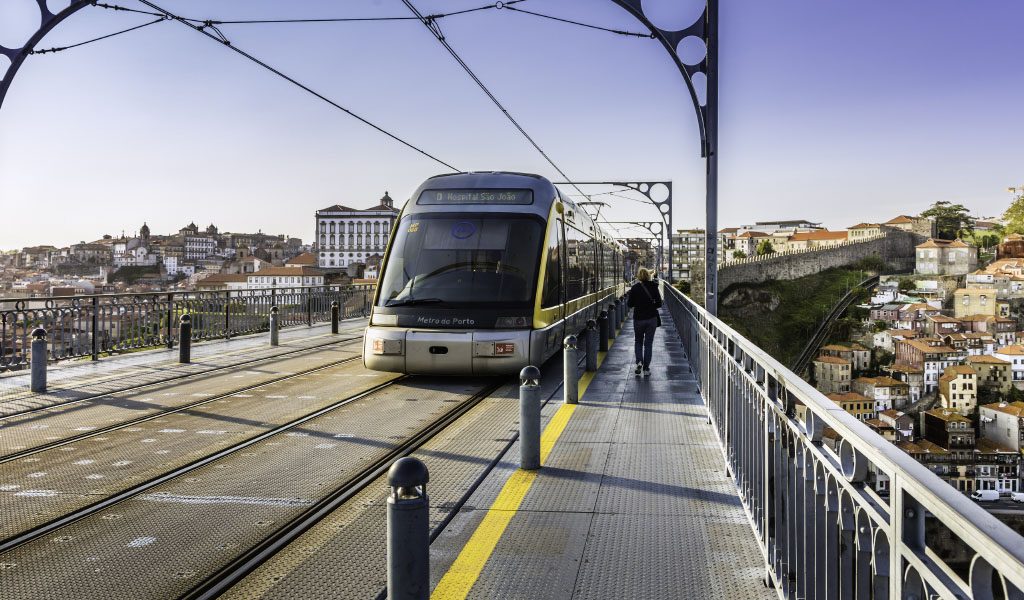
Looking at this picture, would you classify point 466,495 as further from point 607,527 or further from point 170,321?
point 170,321

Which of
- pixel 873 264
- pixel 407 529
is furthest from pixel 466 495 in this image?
pixel 873 264

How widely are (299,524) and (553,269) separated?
24.9 feet

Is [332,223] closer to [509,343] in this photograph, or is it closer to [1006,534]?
[509,343]

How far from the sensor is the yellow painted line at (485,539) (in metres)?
3.75

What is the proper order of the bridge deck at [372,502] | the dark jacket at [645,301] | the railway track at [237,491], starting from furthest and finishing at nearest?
the dark jacket at [645,301] → the railway track at [237,491] → the bridge deck at [372,502]

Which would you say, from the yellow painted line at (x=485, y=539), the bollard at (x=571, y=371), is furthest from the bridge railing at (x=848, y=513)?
the bollard at (x=571, y=371)

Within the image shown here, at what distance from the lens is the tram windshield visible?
10.8 m

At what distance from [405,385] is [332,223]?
5431 inches

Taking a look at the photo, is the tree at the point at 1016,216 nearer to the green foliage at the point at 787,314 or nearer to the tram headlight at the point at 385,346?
the green foliage at the point at 787,314

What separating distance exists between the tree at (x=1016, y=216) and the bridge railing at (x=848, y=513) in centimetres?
14810

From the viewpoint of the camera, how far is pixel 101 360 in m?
13.6

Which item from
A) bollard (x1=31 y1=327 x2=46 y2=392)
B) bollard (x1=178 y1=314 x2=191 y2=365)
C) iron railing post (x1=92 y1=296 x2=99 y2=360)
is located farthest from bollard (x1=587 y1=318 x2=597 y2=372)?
iron railing post (x1=92 y1=296 x2=99 y2=360)

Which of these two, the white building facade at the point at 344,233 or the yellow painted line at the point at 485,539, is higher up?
the white building facade at the point at 344,233

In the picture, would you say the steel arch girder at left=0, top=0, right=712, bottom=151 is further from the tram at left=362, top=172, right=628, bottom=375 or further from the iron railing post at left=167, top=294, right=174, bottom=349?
the iron railing post at left=167, top=294, right=174, bottom=349
